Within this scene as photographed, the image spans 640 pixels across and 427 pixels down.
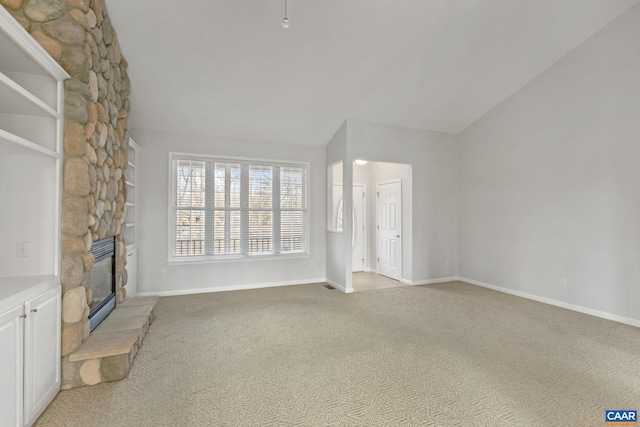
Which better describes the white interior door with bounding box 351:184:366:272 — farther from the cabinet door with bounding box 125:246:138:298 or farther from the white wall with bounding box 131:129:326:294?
the cabinet door with bounding box 125:246:138:298

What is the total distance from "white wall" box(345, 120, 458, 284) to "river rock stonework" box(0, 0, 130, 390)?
12.3 ft

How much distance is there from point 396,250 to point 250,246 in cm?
286

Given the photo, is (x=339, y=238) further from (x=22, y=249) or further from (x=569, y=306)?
(x=22, y=249)

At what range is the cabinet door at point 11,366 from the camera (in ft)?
5.08

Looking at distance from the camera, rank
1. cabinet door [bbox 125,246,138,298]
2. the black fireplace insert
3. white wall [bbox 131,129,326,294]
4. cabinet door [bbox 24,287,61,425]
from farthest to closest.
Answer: white wall [bbox 131,129,326,294] → cabinet door [bbox 125,246,138,298] → the black fireplace insert → cabinet door [bbox 24,287,61,425]

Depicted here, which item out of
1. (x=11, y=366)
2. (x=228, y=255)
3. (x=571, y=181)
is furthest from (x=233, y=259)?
(x=571, y=181)

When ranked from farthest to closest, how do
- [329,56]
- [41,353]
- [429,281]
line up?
[429,281] < [329,56] < [41,353]

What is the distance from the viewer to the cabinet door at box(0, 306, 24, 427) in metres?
1.55

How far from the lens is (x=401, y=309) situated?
13.2 feet

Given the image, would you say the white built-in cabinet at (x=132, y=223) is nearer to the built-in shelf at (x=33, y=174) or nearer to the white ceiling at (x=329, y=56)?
the white ceiling at (x=329, y=56)

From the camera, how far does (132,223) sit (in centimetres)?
426

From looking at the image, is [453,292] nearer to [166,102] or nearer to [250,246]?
[250,246]

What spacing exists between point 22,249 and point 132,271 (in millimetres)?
2313

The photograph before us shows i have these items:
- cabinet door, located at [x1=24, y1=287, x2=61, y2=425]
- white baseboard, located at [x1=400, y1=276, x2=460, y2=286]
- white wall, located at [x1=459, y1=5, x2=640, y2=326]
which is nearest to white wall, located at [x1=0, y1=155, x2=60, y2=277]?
cabinet door, located at [x1=24, y1=287, x2=61, y2=425]
